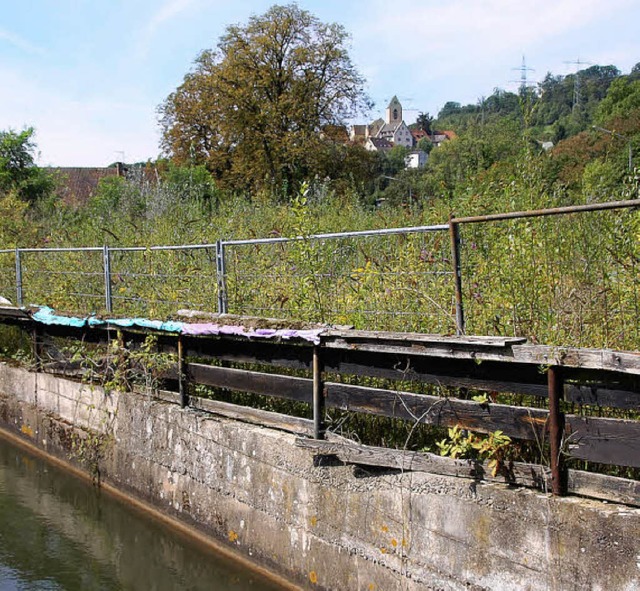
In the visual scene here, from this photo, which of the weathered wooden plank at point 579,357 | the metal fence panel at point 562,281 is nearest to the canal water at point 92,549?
the metal fence panel at point 562,281

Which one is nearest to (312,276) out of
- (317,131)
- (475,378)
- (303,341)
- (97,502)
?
(303,341)

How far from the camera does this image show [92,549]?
7.02 meters

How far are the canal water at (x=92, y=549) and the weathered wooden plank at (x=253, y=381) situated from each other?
57.6 inches

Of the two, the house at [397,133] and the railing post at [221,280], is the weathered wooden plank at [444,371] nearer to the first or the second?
the railing post at [221,280]

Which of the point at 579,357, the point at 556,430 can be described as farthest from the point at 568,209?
the point at 556,430

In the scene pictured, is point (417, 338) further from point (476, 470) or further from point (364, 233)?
point (364, 233)

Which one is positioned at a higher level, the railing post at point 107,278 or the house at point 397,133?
the house at point 397,133

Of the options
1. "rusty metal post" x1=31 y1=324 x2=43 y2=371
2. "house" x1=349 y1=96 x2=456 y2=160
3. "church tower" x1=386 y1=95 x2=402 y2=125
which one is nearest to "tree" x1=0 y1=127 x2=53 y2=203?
"rusty metal post" x1=31 y1=324 x2=43 y2=371

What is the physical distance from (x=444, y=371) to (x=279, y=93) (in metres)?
30.4

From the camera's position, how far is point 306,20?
110ft

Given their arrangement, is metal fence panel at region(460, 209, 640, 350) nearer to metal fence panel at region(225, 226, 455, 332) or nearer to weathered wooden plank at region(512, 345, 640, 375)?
metal fence panel at region(225, 226, 455, 332)

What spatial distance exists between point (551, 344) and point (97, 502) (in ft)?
18.4

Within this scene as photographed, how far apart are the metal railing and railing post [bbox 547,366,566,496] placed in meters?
0.40

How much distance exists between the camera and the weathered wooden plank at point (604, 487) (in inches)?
148
